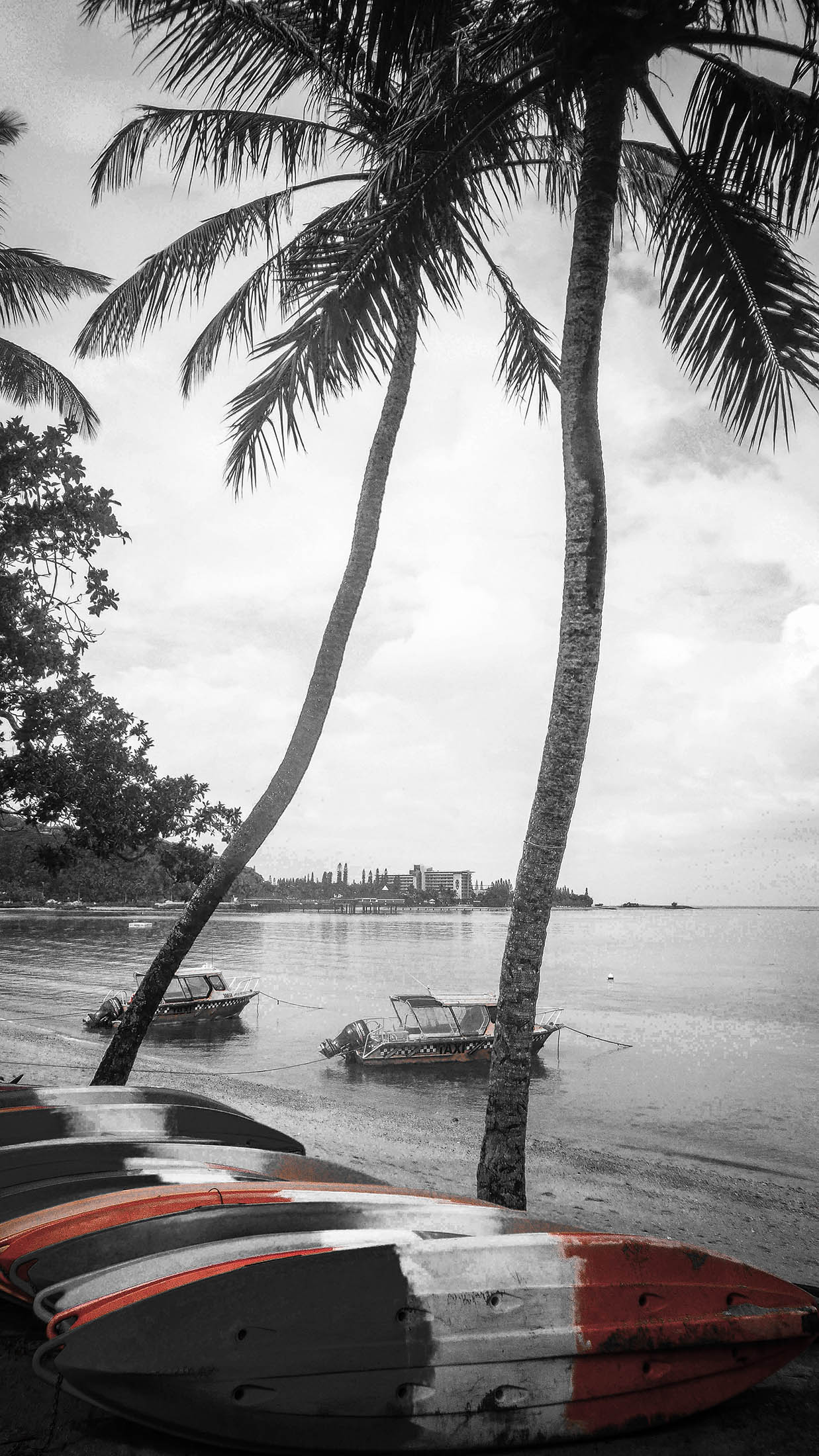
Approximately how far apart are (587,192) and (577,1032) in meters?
27.3

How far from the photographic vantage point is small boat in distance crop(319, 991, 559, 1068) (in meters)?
20.8

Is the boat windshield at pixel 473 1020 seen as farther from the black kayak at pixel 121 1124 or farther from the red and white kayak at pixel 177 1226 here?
the red and white kayak at pixel 177 1226

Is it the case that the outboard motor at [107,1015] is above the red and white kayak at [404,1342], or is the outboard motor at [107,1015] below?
below

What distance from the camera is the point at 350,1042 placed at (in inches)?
829

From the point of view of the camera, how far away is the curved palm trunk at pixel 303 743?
7.91 metres

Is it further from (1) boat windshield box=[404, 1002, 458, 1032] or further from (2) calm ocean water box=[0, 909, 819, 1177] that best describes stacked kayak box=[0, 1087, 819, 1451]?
(1) boat windshield box=[404, 1002, 458, 1032]

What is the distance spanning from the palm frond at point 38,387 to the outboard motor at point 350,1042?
49.7 feet

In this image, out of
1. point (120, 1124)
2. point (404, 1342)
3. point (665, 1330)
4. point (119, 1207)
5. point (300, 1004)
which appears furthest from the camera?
point (300, 1004)

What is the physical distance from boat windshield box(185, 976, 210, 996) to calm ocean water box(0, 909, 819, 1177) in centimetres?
113

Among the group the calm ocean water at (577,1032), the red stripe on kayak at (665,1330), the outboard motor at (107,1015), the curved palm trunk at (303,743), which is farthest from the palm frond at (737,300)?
the outboard motor at (107,1015)

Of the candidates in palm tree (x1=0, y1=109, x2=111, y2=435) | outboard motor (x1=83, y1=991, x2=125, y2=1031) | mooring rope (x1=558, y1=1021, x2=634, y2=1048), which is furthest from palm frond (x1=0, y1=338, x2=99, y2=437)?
mooring rope (x1=558, y1=1021, x2=634, y2=1048)

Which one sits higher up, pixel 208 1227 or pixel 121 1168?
pixel 208 1227

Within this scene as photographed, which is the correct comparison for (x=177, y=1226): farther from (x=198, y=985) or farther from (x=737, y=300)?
(x=198, y=985)

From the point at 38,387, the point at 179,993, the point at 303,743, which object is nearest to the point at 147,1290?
the point at 303,743
